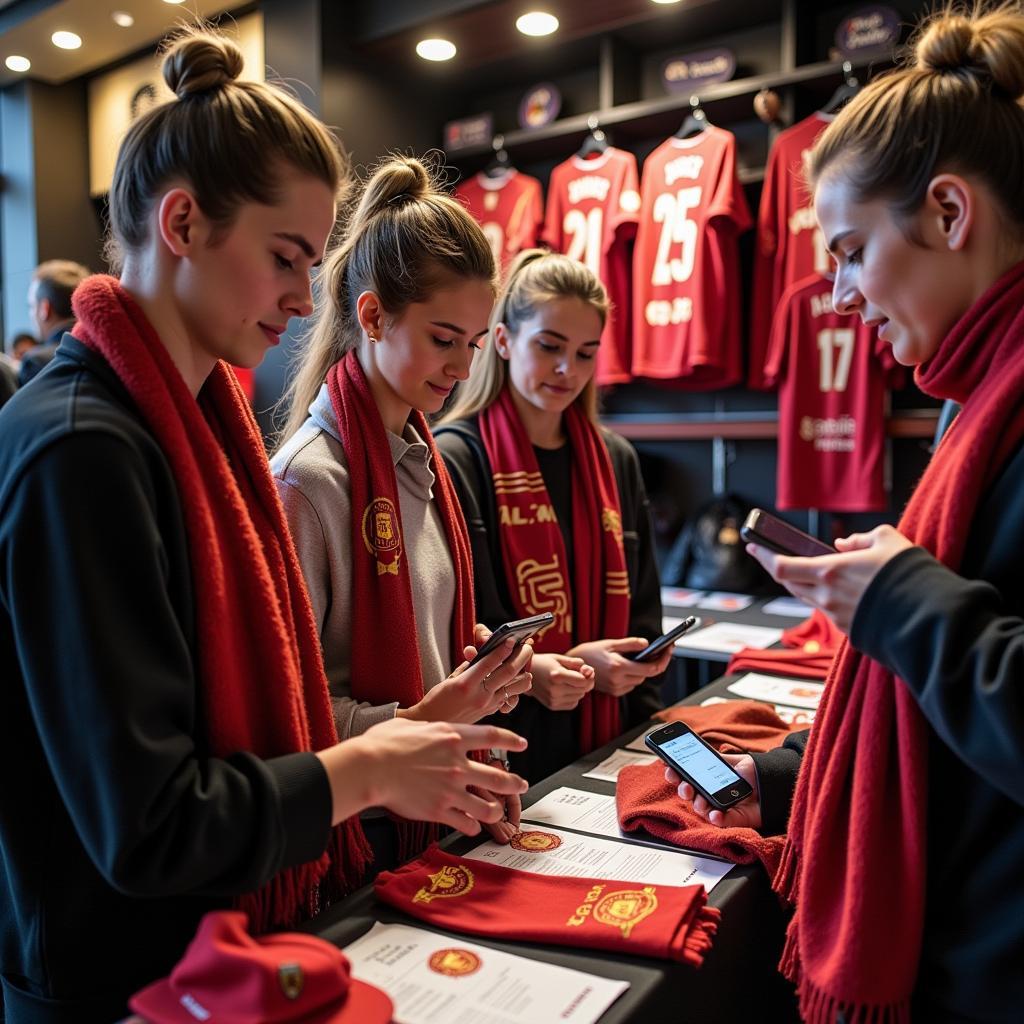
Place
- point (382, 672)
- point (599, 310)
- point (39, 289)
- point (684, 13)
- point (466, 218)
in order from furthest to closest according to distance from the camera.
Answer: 1. point (39, 289)
2. point (684, 13)
3. point (599, 310)
4. point (466, 218)
5. point (382, 672)

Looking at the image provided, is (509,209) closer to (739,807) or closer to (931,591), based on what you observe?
(739,807)

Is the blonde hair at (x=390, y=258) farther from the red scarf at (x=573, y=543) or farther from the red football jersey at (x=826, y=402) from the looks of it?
the red football jersey at (x=826, y=402)

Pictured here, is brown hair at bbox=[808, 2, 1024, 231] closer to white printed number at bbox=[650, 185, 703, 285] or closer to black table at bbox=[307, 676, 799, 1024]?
black table at bbox=[307, 676, 799, 1024]

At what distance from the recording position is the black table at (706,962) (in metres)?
0.97

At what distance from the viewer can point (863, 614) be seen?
0.90 metres

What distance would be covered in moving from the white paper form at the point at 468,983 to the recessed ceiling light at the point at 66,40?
16.4 feet

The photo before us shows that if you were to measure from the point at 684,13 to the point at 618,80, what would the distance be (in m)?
A: 0.37

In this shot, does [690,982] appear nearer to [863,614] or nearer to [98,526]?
[863,614]

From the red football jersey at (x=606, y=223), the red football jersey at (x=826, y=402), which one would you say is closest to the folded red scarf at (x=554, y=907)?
the red football jersey at (x=826, y=402)

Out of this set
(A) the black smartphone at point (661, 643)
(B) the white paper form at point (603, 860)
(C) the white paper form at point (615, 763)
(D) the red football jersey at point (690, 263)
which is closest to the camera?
(B) the white paper form at point (603, 860)

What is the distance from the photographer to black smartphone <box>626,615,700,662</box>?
1797 millimetres

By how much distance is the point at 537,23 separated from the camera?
368cm

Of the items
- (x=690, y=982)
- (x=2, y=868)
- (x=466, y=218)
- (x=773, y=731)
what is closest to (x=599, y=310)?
(x=466, y=218)

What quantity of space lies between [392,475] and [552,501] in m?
0.61
